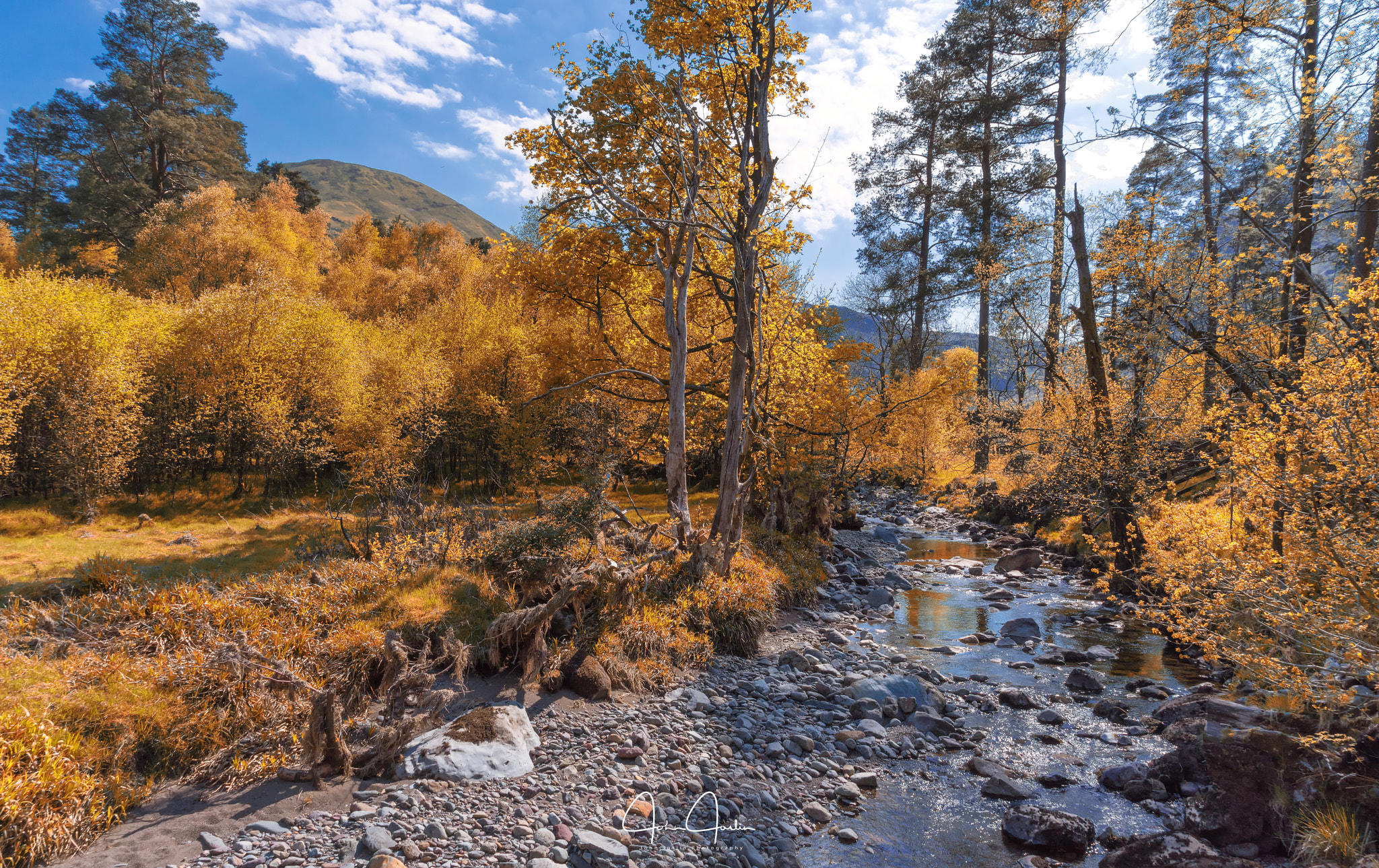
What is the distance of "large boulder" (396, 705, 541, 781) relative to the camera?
5.90 metres

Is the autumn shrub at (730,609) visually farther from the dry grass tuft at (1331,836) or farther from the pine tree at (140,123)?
the pine tree at (140,123)

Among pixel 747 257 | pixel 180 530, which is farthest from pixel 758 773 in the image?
pixel 180 530

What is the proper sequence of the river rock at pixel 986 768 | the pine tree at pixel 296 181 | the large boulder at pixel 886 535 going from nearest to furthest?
the river rock at pixel 986 768 → the large boulder at pixel 886 535 → the pine tree at pixel 296 181

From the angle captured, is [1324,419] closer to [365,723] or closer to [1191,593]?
[1191,593]

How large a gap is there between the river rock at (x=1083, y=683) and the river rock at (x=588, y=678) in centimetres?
736

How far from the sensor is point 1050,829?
5523mm

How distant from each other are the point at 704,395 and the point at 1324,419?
39.4 ft

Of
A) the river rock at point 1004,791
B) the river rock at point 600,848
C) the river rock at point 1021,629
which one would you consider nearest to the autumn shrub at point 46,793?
the river rock at point 600,848

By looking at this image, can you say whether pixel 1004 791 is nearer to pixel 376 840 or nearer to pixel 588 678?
pixel 588 678

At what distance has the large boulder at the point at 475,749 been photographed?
232 inches

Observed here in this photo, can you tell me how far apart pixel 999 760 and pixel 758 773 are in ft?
10.2

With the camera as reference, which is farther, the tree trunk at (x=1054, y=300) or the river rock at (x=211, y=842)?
the tree trunk at (x=1054, y=300)

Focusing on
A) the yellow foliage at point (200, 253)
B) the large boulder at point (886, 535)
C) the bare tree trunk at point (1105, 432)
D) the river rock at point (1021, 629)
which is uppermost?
the yellow foliage at point (200, 253)

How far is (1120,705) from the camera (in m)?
8.38
